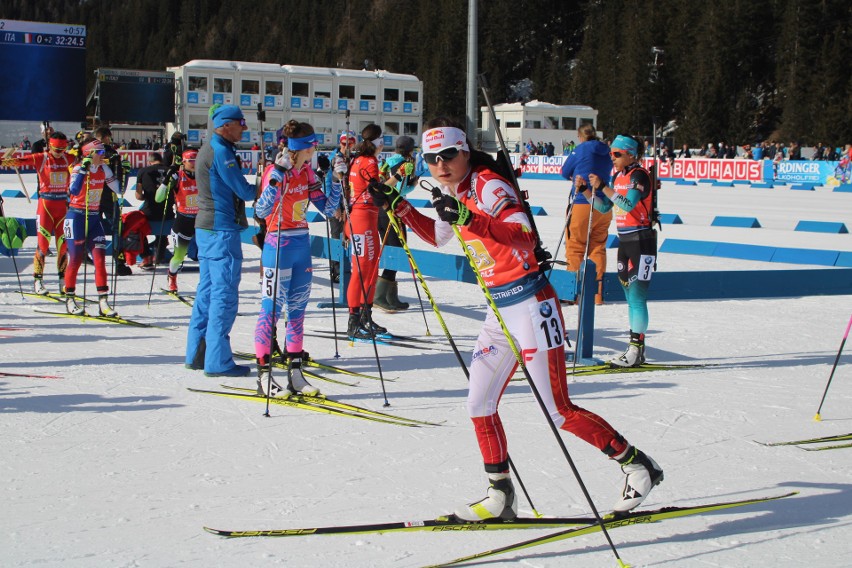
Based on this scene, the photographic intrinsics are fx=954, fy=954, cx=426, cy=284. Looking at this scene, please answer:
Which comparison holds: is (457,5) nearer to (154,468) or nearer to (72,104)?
(72,104)

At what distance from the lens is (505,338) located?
4477 mm

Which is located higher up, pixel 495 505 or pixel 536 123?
pixel 536 123

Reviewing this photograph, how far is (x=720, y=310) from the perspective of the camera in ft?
36.3

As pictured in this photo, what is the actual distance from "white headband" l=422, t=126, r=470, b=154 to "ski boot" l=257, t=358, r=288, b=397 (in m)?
2.93

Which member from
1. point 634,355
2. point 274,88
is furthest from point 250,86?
point 634,355

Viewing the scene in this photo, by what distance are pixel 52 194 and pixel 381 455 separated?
745 centimetres

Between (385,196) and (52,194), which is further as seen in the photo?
(52,194)

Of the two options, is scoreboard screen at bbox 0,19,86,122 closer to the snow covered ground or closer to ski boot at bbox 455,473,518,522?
the snow covered ground

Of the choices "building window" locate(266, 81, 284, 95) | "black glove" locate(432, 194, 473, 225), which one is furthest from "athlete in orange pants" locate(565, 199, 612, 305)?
"building window" locate(266, 81, 284, 95)

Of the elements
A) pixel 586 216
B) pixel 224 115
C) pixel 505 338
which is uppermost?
pixel 224 115

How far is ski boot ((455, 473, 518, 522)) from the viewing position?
4422 mm

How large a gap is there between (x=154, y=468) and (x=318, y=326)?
4712 millimetres

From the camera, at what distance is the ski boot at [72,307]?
10.2 m

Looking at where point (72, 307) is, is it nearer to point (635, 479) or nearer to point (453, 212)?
point (453, 212)
